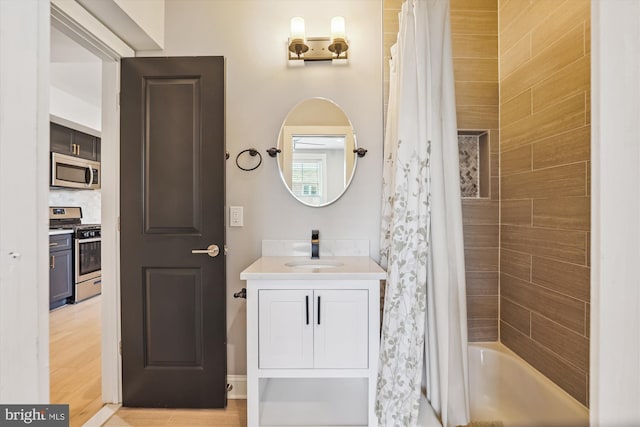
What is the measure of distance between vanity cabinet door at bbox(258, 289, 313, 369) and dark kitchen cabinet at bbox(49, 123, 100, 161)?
3805mm

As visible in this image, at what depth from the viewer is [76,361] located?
239cm

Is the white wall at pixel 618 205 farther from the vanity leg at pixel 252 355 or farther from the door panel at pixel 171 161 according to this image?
the door panel at pixel 171 161

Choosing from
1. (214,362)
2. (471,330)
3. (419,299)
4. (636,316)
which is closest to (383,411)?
(419,299)

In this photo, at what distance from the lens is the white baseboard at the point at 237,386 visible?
2.00 metres

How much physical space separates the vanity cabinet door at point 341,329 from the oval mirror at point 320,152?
730 millimetres

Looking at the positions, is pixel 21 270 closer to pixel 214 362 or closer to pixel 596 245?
pixel 596 245

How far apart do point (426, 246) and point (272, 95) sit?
1.41m

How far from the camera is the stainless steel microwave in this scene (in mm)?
3670

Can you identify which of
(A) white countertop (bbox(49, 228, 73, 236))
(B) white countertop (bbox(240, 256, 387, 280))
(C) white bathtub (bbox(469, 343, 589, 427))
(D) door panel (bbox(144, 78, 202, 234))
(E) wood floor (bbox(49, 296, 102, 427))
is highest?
(D) door panel (bbox(144, 78, 202, 234))

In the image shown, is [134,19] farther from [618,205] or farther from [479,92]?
[618,205]

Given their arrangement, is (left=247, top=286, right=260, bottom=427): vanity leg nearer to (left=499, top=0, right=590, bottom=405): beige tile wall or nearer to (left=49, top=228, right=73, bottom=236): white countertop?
(left=499, top=0, right=590, bottom=405): beige tile wall

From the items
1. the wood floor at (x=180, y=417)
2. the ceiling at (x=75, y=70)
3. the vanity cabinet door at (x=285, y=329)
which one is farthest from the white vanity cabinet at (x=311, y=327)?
the ceiling at (x=75, y=70)

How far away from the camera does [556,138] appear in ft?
4.81

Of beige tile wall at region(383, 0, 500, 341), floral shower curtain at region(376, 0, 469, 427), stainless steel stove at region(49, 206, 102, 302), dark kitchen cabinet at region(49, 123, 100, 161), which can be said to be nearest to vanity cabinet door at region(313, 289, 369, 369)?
floral shower curtain at region(376, 0, 469, 427)
